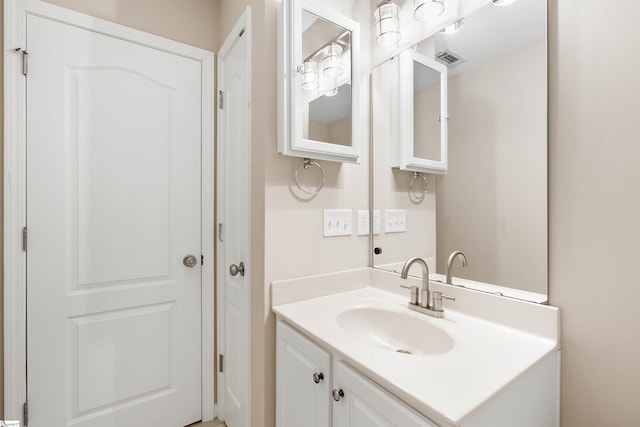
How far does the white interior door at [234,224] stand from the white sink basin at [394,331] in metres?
A: 0.52

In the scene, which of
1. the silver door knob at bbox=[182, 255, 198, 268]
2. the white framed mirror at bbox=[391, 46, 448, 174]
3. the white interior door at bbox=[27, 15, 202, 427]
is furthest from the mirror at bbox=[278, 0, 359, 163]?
the silver door knob at bbox=[182, 255, 198, 268]

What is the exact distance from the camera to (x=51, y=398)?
1382mm

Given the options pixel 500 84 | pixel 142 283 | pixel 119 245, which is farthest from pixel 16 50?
pixel 500 84

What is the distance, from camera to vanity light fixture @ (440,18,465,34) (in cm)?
116

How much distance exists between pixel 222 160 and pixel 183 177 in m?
0.24

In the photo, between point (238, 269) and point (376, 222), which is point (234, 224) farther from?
point (376, 222)

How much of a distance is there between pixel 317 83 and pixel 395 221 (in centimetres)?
75

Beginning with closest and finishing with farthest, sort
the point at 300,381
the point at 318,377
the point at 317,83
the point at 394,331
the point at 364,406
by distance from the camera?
the point at 364,406
the point at 318,377
the point at 300,381
the point at 394,331
the point at 317,83

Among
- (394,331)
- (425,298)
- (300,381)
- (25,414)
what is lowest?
(25,414)

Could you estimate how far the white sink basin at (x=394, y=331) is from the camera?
3.41 feet

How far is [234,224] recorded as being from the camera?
5.14 ft

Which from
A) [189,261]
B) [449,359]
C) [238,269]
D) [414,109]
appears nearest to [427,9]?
[414,109]

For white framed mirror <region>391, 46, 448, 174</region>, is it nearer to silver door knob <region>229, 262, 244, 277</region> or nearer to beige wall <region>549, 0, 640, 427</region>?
beige wall <region>549, 0, 640, 427</region>

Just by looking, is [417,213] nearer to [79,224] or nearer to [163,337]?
[163,337]
